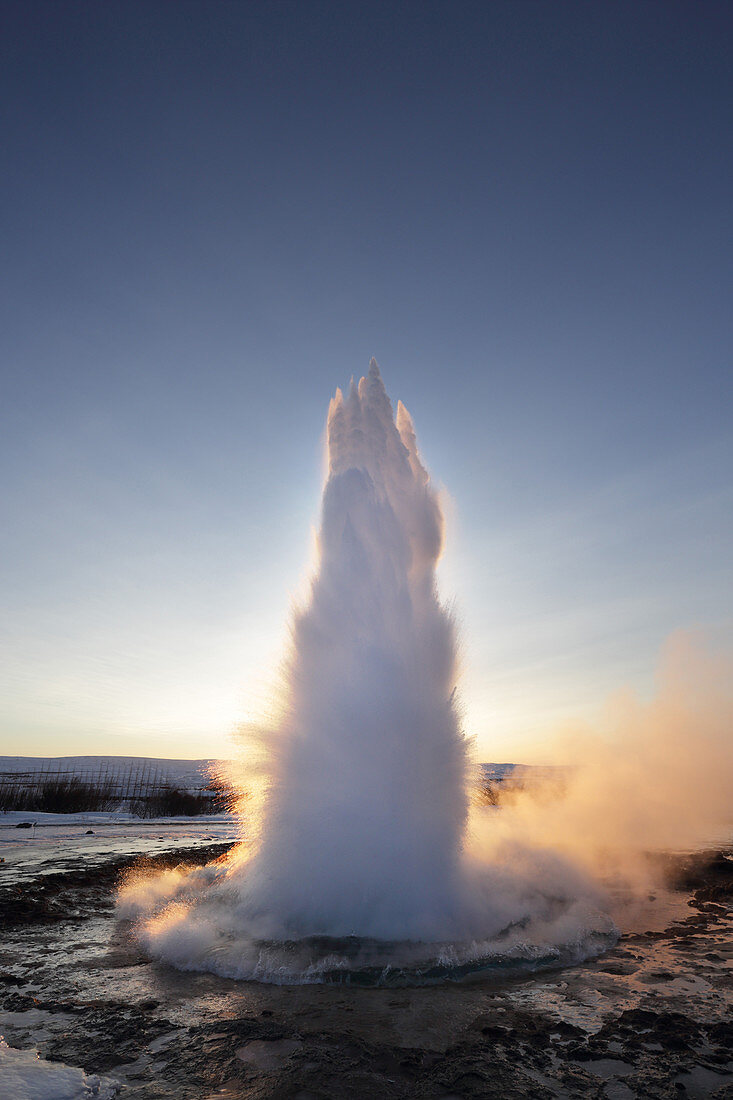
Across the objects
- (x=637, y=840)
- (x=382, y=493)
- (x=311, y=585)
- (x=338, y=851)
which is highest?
(x=382, y=493)

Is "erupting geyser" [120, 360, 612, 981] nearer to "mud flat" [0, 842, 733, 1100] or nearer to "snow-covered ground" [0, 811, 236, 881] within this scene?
"mud flat" [0, 842, 733, 1100]

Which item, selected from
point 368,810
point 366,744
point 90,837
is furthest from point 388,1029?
point 90,837

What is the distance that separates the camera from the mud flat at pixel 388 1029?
5840mm

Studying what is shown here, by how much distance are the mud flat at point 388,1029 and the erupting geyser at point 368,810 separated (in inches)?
38.0

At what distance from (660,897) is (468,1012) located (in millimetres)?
11800

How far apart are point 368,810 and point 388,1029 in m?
4.59

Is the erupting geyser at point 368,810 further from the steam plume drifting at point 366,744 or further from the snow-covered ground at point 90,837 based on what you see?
the snow-covered ground at point 90,837

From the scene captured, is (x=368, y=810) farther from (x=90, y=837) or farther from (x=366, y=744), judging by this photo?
(x=90, y=837)

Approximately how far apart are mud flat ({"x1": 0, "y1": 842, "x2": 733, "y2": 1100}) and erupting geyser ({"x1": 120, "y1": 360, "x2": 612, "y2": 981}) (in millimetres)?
965

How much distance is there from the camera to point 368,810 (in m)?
11.7

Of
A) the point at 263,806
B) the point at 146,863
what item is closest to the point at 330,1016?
the point at 263,806

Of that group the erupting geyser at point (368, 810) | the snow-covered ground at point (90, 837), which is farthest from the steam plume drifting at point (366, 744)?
the snow-covered ground at point (90, 837)

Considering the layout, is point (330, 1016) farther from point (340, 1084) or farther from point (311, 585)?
point (311, 585)

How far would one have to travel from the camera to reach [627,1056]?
6426 millimetres
